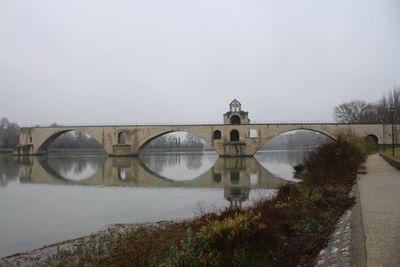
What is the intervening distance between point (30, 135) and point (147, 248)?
174 ft

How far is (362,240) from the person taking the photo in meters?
4.01

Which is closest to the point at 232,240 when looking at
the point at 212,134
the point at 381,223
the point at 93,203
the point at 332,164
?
the point at 381,223

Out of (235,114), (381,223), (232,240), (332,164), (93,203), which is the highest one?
(235,114)

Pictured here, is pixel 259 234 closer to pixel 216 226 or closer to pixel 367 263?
pixel 216 226

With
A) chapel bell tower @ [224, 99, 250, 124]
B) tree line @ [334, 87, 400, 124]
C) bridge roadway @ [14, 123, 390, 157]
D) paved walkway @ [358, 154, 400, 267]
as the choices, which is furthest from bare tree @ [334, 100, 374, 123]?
paved walkway @ [358, 154, 400, 267]

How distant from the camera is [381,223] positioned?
185 inches

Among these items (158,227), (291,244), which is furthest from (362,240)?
(158,227)

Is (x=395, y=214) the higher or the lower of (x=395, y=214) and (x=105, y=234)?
the higher

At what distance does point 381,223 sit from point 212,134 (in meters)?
37.5

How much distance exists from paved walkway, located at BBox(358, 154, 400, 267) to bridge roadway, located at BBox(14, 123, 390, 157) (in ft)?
Result: 105

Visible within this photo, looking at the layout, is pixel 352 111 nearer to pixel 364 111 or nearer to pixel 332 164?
pixel 364 111

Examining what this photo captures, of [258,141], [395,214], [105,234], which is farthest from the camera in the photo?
[258,141]

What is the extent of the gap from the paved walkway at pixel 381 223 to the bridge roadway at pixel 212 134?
1263 inches

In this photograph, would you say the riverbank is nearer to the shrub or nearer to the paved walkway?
the paved walkway
